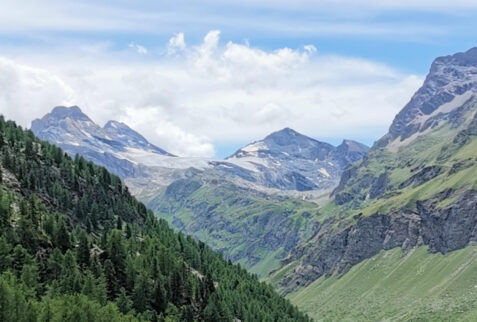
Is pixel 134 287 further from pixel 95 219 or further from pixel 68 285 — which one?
pixel 95 219

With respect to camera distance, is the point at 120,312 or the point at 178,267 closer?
the point at 120,312

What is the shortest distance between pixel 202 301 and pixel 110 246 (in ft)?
105

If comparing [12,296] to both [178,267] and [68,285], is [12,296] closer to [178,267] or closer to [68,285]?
[68,285]

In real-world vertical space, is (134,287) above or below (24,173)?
below

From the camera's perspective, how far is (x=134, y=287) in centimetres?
14475

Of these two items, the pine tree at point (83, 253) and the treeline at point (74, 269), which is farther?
the pine tree at point (83, 253)

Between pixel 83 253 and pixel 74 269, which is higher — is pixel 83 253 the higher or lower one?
the higher one

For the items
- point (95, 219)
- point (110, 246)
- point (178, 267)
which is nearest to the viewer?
point (110, 246)

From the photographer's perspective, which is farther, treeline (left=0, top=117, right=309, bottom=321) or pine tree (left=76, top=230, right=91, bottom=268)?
pine tree (left=76, top=230, right=91, bottom=268)

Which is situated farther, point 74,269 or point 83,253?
point 83,253

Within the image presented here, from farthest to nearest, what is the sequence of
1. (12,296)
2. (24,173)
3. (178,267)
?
1. (24,173)
2. (178,267)
3. (12,296)

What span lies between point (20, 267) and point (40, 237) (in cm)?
1324

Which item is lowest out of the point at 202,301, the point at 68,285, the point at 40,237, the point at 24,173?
the point at 202,301

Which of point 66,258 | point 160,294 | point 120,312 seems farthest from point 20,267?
point 160,294
